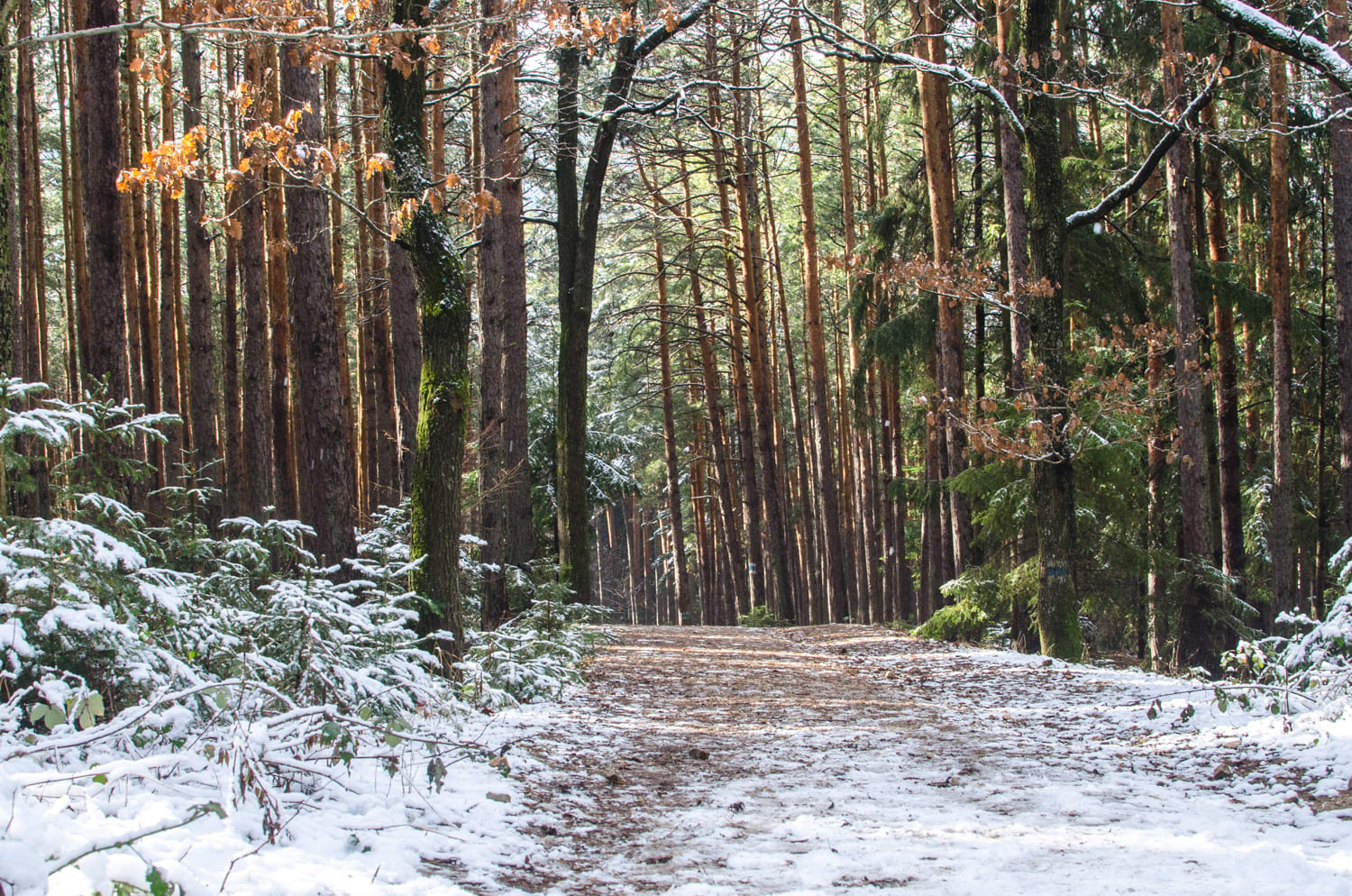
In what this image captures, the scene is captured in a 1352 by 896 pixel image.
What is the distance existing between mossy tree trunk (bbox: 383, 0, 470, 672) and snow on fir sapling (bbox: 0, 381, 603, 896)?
1.05 m

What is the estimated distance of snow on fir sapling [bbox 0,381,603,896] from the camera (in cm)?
258

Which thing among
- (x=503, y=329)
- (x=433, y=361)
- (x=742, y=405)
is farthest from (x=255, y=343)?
(x=742, y=405)

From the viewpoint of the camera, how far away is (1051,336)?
965cm

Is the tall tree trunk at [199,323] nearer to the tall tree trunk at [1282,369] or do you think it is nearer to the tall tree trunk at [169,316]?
the tall tree trunk at [169,316]

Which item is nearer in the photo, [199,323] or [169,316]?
[199,323]

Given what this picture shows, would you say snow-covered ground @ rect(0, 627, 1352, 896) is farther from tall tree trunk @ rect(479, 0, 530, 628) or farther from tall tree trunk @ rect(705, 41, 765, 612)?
tall tree trunk @ rect(705, 41, 765, 612)

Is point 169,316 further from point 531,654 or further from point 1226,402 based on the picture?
point 1226,402

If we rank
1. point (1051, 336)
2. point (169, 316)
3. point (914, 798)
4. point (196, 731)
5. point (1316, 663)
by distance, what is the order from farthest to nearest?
point (169, 316)
point (1051, 336)
point (1316, 663)
point (914, 798)
point (196, 731)

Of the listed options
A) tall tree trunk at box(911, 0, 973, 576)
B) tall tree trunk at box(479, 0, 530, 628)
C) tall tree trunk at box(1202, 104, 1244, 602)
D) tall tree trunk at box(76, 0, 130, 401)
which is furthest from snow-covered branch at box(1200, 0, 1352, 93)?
tall tree trunk at box(1202, 104, 1244, 602)

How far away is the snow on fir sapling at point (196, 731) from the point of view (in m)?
2.58

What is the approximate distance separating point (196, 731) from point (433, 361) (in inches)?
140

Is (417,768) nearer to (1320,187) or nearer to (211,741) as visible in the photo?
(211,741)

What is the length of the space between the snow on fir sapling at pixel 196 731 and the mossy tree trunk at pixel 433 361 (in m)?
1.05

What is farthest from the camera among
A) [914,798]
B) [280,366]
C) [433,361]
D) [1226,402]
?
[1226,402]
